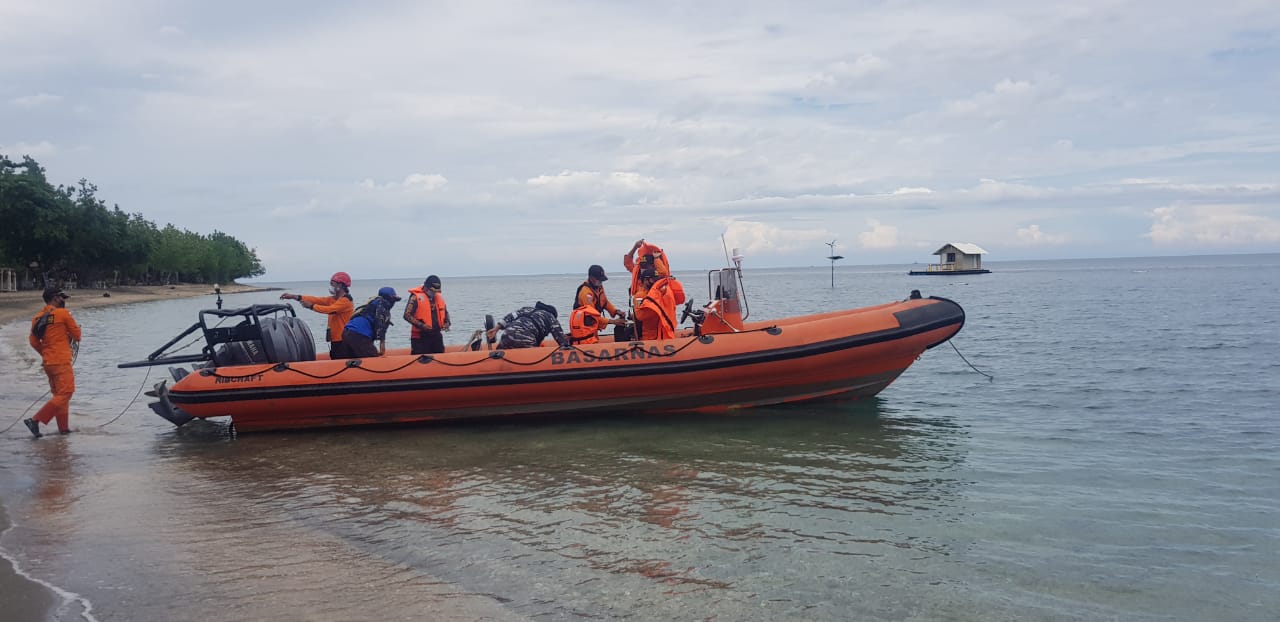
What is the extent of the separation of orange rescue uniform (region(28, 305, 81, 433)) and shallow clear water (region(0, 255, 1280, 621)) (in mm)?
304

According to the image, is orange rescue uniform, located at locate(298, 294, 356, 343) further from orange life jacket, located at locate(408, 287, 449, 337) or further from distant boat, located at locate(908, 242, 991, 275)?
distant boat, located at locate(908, 242, 991, 275)

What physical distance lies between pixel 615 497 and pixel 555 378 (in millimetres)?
2243

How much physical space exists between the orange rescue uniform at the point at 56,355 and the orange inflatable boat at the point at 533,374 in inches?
24.6

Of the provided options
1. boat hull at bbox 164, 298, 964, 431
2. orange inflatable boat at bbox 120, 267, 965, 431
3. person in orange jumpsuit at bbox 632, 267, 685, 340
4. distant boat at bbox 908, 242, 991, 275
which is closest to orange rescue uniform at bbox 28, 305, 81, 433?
orange inflatable boat at bbox 120, 267, 965, 431

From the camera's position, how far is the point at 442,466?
20.0ft

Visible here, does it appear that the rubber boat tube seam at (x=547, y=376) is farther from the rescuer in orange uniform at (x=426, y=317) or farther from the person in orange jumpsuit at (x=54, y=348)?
the person in orange jumpsuit at (x=54, y=348)

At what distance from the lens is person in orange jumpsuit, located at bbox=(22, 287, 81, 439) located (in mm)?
6953

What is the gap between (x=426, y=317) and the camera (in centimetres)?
776

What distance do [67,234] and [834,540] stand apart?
1559 inches

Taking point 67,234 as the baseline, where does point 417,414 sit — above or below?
below

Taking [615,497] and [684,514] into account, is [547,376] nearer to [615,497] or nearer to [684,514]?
[615,497]

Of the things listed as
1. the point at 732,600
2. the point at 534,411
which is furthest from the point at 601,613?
the point at 534,411

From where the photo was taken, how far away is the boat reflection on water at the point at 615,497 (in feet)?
12.7

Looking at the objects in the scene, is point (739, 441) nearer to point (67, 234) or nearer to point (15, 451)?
point (15, 451)
